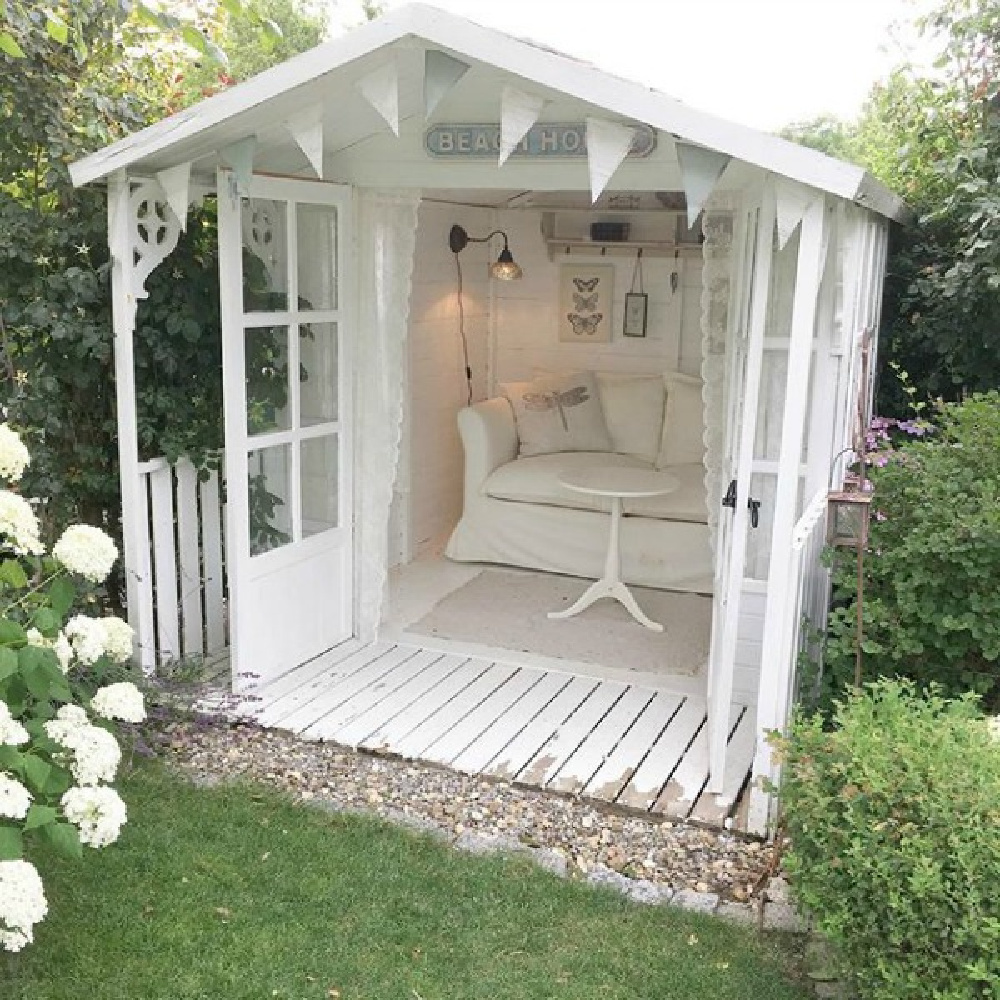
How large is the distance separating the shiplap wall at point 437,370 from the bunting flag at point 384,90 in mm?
2634

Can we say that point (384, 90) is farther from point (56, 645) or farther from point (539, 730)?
point (539, 730)

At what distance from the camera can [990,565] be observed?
340 cm

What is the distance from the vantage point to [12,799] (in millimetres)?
2092

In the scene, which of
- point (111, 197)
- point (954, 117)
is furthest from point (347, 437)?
point (954, 117)

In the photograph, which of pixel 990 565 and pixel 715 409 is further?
pixel 715 409

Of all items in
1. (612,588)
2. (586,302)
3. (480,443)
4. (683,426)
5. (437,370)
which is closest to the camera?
(612,588)

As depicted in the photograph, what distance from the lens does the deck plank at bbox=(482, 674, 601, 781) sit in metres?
3.73

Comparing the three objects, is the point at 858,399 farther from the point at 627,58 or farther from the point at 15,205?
the point at 627,58

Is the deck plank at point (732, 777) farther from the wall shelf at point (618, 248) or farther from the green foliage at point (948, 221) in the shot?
the wall shelf at point (618, 248)

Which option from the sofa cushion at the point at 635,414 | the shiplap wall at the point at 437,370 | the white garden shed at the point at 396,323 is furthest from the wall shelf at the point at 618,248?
the white garden shed at the point at 396,323

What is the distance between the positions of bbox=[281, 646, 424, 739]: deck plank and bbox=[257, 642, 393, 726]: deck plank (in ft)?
0.08

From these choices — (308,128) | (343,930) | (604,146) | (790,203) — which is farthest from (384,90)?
(343,930)

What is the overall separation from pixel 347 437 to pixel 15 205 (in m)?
1.57

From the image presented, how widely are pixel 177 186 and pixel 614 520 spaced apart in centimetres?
264
